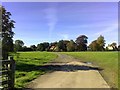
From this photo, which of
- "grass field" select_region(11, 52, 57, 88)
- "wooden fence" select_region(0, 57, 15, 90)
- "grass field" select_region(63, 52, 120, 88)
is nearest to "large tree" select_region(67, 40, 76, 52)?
"grass field" select_region(63, 52, 120, 88)

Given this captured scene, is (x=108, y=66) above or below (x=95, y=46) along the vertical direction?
below

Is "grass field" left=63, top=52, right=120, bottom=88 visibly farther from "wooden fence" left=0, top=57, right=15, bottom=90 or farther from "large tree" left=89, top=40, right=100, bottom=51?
"large tree" left=89, top=40, right=100, bottom=51

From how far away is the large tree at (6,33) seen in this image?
27.7m

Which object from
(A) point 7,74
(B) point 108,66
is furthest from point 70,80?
(B) point 108,66

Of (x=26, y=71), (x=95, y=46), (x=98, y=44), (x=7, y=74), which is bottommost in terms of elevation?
(x=26, y=71)

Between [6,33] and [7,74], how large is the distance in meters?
17.5

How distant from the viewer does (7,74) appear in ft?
36.2

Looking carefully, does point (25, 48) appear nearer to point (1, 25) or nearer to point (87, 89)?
point (1, 25)

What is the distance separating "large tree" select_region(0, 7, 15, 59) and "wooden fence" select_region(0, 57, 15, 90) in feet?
53.6

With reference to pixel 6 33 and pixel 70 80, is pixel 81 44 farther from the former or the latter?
pixel 70 80

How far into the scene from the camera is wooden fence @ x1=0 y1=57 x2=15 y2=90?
10605 mm

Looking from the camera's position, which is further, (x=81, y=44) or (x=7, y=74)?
(x=81, y=44)

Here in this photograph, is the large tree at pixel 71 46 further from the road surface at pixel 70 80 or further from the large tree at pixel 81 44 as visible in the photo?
the road surface at pixel 70 80

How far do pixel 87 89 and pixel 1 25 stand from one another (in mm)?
17551
